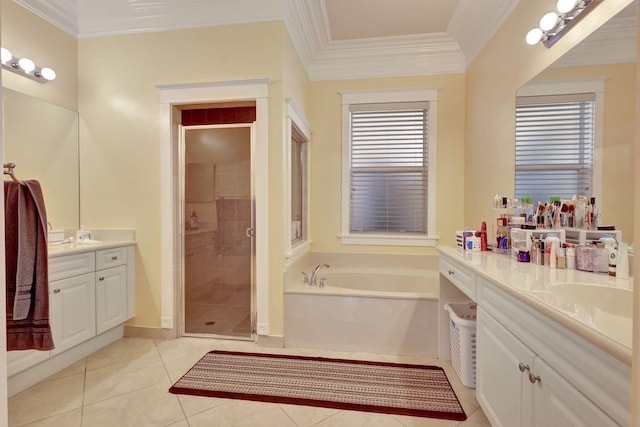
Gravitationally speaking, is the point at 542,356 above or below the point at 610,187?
below

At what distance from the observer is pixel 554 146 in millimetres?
1947

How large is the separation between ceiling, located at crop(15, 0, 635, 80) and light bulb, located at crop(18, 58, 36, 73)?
0.43 m

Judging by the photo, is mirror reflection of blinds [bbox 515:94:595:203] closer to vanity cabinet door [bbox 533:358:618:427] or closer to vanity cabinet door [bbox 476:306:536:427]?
vanity cabinet door [bbox 476:306:536:427]

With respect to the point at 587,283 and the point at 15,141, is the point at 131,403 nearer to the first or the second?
the point at 15,141

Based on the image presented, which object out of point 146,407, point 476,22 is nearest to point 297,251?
point 146,407

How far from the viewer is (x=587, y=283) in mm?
1414

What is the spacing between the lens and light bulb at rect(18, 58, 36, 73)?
247cm

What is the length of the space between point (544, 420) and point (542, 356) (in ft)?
0.68

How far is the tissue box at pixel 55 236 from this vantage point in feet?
8.29

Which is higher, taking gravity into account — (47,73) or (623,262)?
(47,73)

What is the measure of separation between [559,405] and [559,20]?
1.90 meters

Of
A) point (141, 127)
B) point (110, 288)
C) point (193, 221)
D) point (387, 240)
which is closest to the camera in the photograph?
point (110, 288)

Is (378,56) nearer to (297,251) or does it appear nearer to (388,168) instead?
(388,168)

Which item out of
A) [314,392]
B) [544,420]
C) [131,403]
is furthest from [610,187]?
[131,403]
